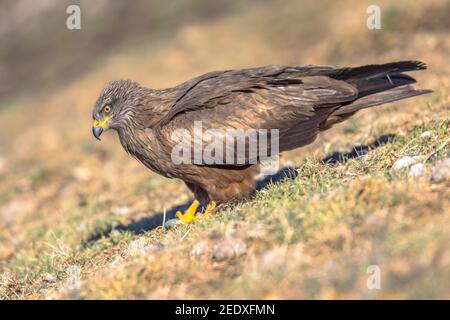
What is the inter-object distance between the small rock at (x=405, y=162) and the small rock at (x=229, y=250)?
172 cm

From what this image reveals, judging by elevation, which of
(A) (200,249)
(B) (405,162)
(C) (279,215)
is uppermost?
(B) (405,162)

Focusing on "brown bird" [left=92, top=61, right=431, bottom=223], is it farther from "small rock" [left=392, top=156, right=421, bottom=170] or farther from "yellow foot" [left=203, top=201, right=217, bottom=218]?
"small rock" [left=392, top=156, right=421, bottom=170]

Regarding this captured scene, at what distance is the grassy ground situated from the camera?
4648 millimetres

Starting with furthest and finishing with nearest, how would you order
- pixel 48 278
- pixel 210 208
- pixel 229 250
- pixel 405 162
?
1. pixel 210 208
2. pixel 48 278
3. pixel 405 162
4. pixel 229 250

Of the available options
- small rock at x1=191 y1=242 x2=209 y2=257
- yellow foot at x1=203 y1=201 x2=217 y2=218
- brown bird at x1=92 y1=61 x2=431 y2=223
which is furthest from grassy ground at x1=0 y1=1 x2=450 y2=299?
brown bird at x1=92 y1=61 x2=431 y2=223

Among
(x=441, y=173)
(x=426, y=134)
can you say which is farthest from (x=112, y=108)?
(x=441, y=173)

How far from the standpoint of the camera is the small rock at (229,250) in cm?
520

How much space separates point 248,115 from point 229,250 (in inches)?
82.3

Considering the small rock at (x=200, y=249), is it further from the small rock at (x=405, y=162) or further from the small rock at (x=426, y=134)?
the small rock at (x=426, y=134)

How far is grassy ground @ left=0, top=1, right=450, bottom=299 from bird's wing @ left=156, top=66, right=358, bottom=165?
48cm

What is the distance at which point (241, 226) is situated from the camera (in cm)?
556

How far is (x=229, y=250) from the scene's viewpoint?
5215mm

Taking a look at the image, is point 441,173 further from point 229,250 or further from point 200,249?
point 200,249
